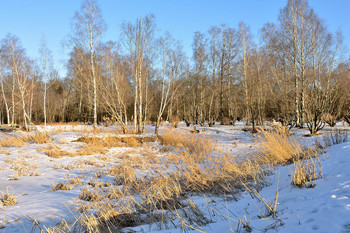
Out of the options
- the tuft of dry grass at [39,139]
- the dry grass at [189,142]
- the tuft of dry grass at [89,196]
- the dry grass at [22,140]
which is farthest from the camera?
the tuft of dry grass at [39,139]

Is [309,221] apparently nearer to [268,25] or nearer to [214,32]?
[268,25]

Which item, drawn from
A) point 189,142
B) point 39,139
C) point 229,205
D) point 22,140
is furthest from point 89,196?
point 22,140

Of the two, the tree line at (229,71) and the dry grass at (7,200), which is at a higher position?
the tree line at (229,71)


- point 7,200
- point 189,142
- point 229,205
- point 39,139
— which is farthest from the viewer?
point 39,139

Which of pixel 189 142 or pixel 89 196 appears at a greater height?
pixel 189 142

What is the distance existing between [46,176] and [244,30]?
19915mm

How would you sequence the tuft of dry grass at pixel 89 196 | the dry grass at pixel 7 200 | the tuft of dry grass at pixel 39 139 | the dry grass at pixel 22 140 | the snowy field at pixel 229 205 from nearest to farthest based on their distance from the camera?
1. the snowy field at pixel 229 205
2. the dry grass at pixel 7 200
3. the tuft of dry grass at pixel 89 196
4. the dry grass at pixel 22 140
5. the tuft of dry grass at pixel 39 139

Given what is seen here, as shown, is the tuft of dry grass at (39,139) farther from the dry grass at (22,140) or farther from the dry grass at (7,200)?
the dry grass at (7,200)

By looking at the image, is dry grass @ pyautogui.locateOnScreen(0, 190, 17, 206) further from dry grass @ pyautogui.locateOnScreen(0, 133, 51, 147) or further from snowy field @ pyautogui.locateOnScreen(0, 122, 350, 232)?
dry grass @ pyautogui.locateOnScreen(0, 133, 51, 147)

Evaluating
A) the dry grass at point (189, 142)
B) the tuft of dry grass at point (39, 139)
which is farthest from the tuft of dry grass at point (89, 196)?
the tuft of dry grass at point (39, 139)

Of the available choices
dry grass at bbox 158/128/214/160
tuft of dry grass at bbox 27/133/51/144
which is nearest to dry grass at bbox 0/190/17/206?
dry grass at bbox 158/128/214/160

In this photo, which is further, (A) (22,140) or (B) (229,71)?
(B) (229,71)

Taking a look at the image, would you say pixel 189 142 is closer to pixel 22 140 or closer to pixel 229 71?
pixel 22 140

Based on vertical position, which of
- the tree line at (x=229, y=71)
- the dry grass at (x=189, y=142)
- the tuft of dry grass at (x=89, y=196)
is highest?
the tree line at (x=229, y=71)
